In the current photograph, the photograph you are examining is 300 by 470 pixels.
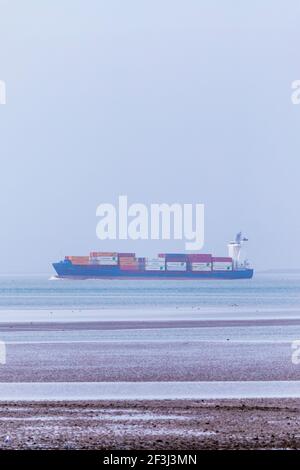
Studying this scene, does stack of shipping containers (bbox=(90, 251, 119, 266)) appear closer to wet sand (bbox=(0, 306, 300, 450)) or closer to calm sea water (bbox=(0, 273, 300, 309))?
calm sea water (bbox=(0, 273, 300, 309))

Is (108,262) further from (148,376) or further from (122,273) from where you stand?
(148,376)

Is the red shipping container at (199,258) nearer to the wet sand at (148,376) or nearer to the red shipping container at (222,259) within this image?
the red shipping container at (222,259)

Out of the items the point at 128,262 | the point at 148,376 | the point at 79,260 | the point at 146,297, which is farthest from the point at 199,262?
the point at 148,376

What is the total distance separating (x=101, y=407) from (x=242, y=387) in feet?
11.1

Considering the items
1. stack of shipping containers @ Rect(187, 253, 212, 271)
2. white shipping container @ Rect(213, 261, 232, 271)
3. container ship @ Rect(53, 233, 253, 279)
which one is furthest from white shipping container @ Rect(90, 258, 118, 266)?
white shipping container @ Rect(213, 261, 232, 271)

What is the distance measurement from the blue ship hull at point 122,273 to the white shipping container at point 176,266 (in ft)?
1.25

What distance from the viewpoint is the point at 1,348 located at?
2252 cm

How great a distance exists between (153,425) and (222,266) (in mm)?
82717

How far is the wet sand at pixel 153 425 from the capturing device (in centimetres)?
939

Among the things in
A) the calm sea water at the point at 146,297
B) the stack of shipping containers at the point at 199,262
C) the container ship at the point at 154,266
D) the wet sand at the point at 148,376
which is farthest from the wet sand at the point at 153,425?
the stack of shipping containers at the point at 199,262

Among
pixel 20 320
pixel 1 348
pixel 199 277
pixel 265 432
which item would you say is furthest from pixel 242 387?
pixel 199 277

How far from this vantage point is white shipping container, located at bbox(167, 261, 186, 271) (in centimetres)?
8494

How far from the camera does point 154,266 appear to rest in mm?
85625

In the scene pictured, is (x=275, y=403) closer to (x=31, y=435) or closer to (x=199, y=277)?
(x=31, y=435)
